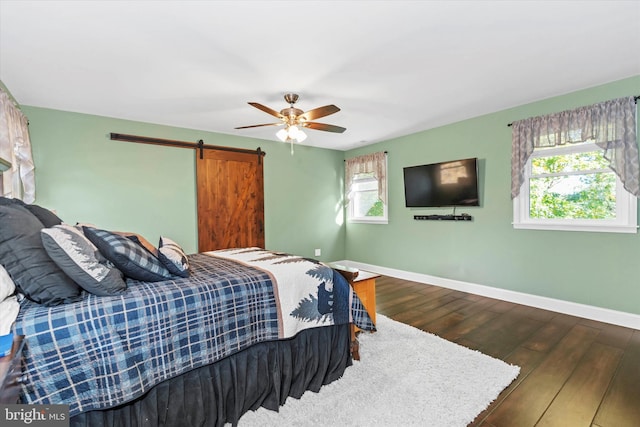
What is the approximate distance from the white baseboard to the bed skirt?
8.53 feet

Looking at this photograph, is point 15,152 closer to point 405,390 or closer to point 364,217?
point 405,390

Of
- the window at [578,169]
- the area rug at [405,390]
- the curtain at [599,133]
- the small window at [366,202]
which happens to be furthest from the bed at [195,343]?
the small window at [366,202]

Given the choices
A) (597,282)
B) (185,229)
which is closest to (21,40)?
(185,229)

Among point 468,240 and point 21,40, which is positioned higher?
point 21,40

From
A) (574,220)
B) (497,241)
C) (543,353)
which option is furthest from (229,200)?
(574,220)

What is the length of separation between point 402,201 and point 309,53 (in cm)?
320

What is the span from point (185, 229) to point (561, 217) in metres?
4.73

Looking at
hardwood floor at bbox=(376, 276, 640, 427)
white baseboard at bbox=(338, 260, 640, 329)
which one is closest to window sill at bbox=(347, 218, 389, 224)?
white baseboard at bbox=(338, 260, 640, 329)

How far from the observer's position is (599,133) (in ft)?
9.66

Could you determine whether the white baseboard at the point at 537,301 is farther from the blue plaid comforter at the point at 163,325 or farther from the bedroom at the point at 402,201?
the blue plaid comforter at the point at 163,325

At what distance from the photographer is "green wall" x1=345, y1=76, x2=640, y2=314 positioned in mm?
2975

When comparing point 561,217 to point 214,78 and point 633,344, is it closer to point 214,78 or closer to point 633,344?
point 633,344

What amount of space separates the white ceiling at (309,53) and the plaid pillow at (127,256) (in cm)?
136

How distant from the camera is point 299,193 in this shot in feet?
17.6
